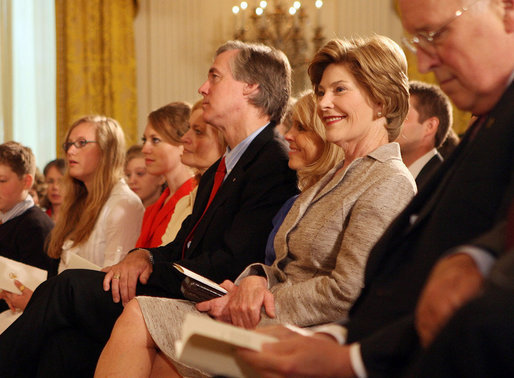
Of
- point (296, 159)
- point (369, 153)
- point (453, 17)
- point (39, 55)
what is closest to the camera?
point (453, 17)

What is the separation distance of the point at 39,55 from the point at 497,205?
764 cm

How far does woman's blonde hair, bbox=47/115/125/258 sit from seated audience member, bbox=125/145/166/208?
0.82 meters

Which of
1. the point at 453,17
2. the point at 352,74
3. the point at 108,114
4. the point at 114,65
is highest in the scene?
the point at 453,17

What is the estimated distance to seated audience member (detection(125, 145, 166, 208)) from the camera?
15.9ft

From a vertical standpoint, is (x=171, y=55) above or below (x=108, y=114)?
above

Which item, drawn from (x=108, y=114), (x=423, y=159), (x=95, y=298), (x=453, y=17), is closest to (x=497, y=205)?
(x=453, y=17)

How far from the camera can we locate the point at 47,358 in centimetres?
255

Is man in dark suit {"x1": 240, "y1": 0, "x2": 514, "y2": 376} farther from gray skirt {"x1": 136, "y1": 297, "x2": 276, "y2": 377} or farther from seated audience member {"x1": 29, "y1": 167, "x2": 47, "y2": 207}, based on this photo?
seated audience member {"x1": 29, "y1": 167, "x2": 47, "y2": 207}

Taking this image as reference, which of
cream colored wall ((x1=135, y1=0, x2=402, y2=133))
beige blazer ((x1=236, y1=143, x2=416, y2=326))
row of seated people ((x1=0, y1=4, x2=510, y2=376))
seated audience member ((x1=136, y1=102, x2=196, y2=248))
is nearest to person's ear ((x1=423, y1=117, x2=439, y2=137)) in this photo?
row of seated people ((x1=0, y1=4, x2=510, y2=376))

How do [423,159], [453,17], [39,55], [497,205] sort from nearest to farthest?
[497,205] → [453,17] → [423,159] → [39,55]

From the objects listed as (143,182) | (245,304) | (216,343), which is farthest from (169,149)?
(216,343)

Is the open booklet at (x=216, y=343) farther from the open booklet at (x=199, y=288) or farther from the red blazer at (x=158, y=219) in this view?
the red blazer at (x=158, y=219)

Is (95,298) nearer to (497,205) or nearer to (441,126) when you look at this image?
(497,205)

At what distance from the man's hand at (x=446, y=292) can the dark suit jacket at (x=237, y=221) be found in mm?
1604
